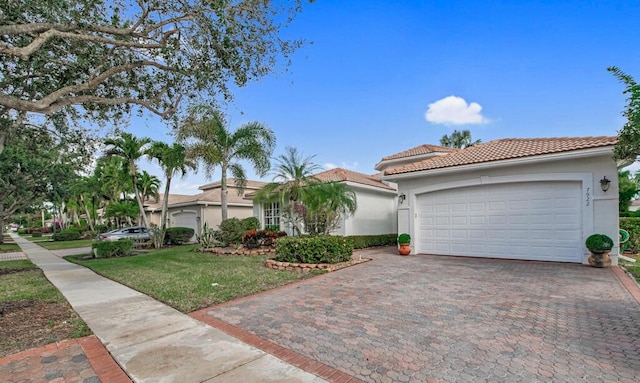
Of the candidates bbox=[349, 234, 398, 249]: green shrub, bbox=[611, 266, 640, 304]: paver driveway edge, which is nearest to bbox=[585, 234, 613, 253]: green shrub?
bbox=[611, 266, 640, 304]: paver driveway edge

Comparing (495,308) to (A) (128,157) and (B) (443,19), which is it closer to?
(B) (443,19)

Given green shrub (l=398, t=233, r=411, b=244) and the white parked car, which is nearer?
green shrub (l=398, t=233, r=411, b=244)

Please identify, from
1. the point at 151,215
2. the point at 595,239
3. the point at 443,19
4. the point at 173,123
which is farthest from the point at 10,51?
the point at 151,215

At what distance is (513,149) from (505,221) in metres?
2.75

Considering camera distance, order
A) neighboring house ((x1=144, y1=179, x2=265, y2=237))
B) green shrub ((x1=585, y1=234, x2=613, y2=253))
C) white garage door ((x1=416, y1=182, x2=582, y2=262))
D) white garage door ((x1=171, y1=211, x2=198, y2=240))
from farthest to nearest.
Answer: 1. white garage door ((x1=171, y1=211, x2=198, y2=240))
2. neighboring house ((x1=144, y1=179, x2=265, y2=237))
3. white garage door ((x1=416, y1=182, x2=582, y2=262))
4. green shrub ((x1=585, y1=234, x2=613, y2=253))

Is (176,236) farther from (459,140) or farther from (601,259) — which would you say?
(459,140)

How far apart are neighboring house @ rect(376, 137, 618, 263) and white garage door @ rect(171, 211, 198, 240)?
17270mm

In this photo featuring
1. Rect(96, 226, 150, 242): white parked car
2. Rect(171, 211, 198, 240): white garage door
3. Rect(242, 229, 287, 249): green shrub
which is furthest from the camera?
Rect(171, 211, 198, 240): white garage door

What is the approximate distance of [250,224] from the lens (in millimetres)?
17953

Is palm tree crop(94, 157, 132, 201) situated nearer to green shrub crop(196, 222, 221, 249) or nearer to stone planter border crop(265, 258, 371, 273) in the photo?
green shrub crop(196, 222, 221, 249)

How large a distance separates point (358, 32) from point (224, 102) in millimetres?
5178

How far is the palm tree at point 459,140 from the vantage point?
3359 centimetres

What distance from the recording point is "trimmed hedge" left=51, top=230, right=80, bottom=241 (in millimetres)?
33656

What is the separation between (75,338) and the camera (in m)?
4.69
